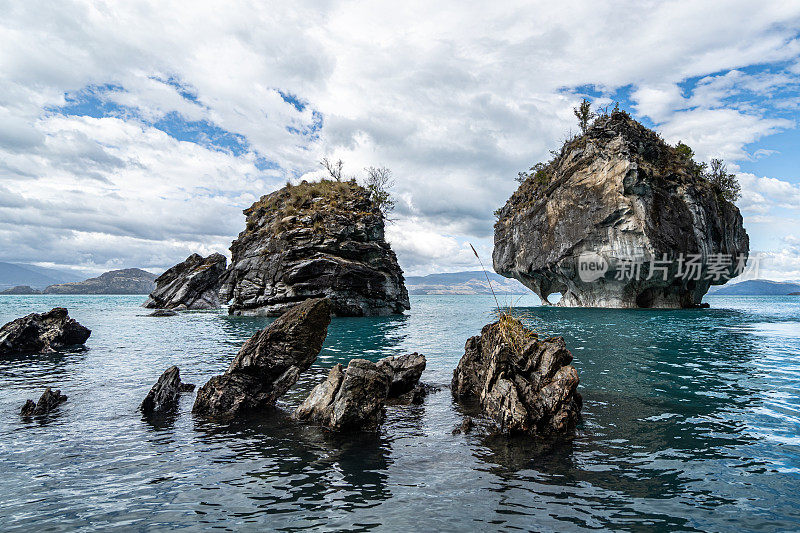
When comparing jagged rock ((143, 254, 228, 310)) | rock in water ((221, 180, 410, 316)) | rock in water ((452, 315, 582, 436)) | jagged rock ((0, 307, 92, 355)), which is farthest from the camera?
jagged rock ((143, 254, 228, 310))

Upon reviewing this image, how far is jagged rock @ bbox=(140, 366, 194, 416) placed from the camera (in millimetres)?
12078

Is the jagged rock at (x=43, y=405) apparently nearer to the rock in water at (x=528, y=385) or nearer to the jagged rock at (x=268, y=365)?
the jagged rock at (x=268, y=365)

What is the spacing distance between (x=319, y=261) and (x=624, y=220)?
44154mm

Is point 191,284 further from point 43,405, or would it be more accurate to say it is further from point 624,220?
point 624,220

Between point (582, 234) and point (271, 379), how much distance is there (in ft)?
197

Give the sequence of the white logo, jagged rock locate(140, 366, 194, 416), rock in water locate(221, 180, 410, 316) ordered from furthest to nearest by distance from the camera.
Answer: the white logo < rock in water locate(221, 180, 410, 316) < jagged rock locate(140, 366, 194, 416)

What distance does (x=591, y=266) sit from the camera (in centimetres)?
6362

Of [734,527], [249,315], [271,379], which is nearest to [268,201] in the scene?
[249,315]

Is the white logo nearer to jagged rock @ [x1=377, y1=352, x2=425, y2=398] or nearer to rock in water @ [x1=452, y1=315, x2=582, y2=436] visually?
jagged rock @ [x1=377, y1=352, x2=425, y2=398]

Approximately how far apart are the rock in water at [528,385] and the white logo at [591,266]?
5563 centimetres

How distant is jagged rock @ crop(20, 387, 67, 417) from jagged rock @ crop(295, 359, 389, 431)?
7653 mm

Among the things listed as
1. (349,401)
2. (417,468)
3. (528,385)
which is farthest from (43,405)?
(528,385)

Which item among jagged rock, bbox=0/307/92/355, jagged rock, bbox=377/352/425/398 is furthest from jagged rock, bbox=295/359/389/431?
jagged rock, bbox=0/307/92/355

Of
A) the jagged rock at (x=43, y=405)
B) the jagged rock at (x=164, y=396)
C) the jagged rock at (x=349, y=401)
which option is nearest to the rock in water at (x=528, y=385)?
the jagged rock at (x=349, y=401)
